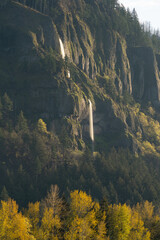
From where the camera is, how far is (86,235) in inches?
2328

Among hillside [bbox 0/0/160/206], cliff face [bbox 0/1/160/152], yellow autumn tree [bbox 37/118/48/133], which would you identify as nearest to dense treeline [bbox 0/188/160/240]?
hillside [bbox 0/0/160/206]

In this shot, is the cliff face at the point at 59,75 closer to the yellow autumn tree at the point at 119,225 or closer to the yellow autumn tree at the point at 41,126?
the yellow autumn tree at the point at 41,126

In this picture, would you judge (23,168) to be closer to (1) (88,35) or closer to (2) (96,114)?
(2) (96,114)

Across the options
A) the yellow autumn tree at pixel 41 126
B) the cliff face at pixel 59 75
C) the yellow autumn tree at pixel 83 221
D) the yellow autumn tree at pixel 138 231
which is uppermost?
the cliff face at pixel 59 75

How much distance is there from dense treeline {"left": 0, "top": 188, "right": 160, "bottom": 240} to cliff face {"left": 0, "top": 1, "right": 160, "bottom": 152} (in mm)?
73202

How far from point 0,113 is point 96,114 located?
4621 cm

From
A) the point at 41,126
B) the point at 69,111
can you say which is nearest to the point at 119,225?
the point at 41,126

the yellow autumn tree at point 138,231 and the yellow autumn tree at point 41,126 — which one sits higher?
the yellow autumn tree at point 41,126

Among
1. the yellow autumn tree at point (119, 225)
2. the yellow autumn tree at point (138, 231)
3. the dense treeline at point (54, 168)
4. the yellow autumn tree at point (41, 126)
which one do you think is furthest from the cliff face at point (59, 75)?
the yellow autumn tree at point (119, 225)

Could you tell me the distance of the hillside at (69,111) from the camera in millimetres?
118625

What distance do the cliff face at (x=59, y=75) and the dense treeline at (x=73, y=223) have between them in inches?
2882

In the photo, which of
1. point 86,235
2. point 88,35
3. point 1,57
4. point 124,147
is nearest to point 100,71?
point 88,35

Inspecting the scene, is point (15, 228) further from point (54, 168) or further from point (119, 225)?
point (54, 168)

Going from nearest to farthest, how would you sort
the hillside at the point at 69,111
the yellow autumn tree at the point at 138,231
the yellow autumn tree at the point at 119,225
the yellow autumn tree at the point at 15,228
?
the yellow autumn tree at the point at 15,228, the yellow autumn tree at the point at 119,225, the yellow autumn tree at the point at 138,231, the hillside at the point at 69,111
